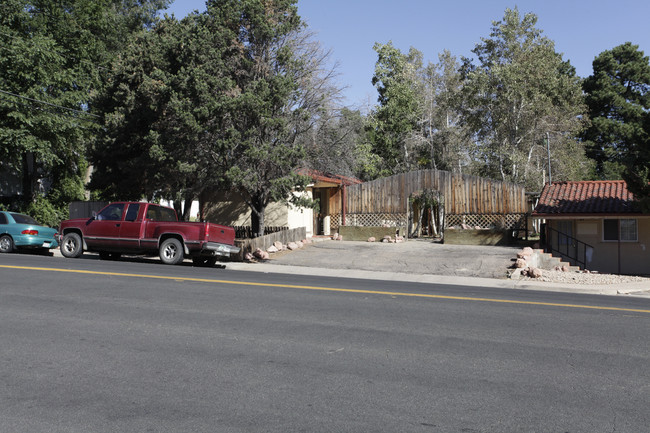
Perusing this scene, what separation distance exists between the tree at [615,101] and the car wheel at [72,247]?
147 ft

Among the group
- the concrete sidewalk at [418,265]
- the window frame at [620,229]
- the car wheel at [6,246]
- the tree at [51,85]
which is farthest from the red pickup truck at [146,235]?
the window frame at [620,229]

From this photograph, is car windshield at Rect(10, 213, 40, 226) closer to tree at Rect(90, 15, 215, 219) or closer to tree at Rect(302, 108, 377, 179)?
tree at Rect(90, 15, 215, 219)

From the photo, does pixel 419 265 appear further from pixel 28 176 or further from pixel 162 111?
pixel 28 176

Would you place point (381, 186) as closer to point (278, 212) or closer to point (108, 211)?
point (278, 212)

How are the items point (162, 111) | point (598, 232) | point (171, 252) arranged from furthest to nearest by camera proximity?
point (598, 232), point (162, 111), point (171, 252)

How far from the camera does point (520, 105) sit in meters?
31.4

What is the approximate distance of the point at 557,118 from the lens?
104 ft

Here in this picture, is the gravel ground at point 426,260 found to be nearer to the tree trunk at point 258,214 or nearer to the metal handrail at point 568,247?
the tree trunk at point 258,214

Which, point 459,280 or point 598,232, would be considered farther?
point 598,232

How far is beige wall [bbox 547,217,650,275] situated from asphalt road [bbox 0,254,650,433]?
614 inches

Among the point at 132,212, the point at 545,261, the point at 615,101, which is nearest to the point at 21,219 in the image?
the point at 132,212

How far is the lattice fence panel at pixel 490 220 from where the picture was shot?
24.9m

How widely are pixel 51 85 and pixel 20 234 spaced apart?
14.3m

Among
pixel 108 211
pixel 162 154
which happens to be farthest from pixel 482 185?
pixel 108 211
